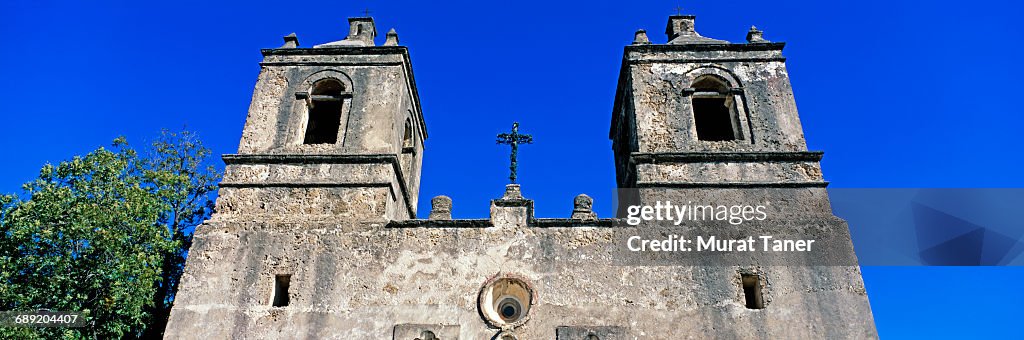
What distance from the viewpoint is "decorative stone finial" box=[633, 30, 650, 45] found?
13.4m

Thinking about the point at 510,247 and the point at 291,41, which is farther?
the point at 291,41

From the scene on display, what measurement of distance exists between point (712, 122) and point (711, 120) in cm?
5

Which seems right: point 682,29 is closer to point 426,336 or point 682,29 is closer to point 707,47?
point 707,47

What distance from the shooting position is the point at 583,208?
436 inches

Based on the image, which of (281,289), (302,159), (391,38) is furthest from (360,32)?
(281,289)

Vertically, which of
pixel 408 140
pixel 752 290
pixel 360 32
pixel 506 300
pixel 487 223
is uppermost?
pixel 360 32

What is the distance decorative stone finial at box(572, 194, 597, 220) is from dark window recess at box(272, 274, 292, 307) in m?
4.43

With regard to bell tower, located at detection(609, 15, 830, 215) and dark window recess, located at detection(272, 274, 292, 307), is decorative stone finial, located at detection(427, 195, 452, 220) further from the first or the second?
bell tower, located at detection(609, 15, 830, 215)

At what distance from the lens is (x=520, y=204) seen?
11.0m

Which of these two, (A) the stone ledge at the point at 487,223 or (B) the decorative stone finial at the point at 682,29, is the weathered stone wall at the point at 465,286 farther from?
(B) the decorative stone finial at the point at 682,29

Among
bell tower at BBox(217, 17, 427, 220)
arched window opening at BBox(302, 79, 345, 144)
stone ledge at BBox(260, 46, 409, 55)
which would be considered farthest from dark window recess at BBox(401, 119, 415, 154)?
stone ledge at BBox(260, 46, 409, 55)

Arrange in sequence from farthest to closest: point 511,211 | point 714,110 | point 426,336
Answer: point 714,110 < point 511,211 < point 426,336

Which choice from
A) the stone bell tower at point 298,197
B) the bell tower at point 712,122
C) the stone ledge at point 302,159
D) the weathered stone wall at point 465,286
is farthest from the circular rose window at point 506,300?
Result: the stone ledge at point 302,159

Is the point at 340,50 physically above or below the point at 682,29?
below
